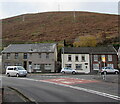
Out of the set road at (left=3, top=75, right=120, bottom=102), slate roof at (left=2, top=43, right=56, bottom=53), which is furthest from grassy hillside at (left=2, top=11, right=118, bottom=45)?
road at (left=3, top=75, right=120, bottom=102)

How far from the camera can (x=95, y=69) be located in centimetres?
4666

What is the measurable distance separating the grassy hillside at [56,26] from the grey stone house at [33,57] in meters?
35.8

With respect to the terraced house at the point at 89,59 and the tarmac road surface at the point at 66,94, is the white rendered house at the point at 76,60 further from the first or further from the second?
the tarmac road surface at the point at 66,94

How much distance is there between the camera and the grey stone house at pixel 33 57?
47.0m

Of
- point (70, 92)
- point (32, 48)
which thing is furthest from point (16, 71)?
point (32, 48)

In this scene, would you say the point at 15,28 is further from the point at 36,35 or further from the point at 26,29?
the point at 36,35

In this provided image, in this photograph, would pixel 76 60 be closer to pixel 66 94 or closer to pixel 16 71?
pixel 16 71

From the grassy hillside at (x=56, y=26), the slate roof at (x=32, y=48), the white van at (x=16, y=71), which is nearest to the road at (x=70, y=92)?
the white van at (x=16, y=71)

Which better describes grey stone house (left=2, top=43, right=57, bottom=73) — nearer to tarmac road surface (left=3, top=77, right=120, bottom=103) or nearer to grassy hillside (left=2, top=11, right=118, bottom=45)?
tarmac road surface (left=3, top=77, right=120, bottom=103)

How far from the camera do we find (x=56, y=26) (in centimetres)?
11212

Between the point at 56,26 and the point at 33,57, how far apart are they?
66.5 metres

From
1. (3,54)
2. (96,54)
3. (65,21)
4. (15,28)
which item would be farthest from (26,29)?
Result: (96,54)

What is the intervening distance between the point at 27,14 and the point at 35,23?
28.6 m

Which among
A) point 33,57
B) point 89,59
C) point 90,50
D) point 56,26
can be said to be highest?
point 56,26
